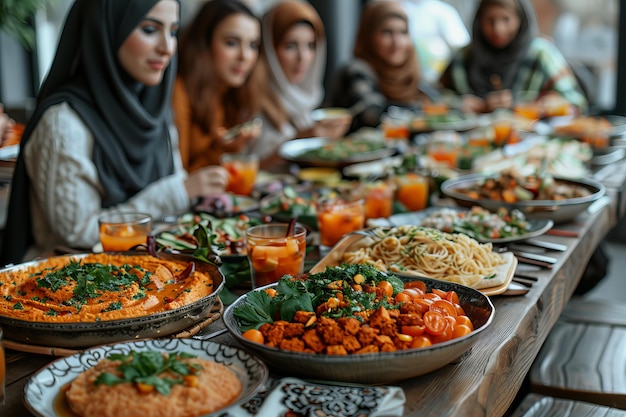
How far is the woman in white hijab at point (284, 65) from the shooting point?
461 centimetres

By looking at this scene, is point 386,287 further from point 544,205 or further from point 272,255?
point 544,205

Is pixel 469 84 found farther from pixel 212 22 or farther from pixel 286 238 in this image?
pixel 286 238

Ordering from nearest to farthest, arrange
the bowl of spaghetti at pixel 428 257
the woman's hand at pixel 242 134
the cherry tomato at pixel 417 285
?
the cherry tomato at pixel 417 285 → the bowl of spaghetti at pixel 428 257 → the woman's hand at pixel 242 134

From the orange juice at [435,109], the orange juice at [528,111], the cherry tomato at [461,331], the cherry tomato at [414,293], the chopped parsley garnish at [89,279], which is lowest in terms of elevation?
the orange juice at [528,111]

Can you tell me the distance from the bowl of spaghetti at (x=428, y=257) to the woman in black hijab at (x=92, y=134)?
3.08 ft

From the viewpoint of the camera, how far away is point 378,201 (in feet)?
7.84

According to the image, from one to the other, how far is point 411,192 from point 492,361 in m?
1.25

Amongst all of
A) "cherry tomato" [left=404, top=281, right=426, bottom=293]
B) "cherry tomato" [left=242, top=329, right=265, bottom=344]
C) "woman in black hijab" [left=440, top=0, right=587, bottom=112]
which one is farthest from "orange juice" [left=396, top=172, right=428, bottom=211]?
"woman in black hijab" [left=440, top=0, right=587, bottom=112]

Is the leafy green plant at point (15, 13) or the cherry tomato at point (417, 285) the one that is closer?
the cherry tomato at point (417, 285)

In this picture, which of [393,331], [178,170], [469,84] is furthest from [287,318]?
[469,84]

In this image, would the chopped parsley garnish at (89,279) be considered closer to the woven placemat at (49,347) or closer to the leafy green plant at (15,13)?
the woven placemat at (49,347)

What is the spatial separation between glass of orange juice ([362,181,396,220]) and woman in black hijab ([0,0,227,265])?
622 mm

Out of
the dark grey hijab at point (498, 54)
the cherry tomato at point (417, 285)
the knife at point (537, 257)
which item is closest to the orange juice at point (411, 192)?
the knife at point (537, 257)

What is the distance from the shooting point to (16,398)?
1231 mm
